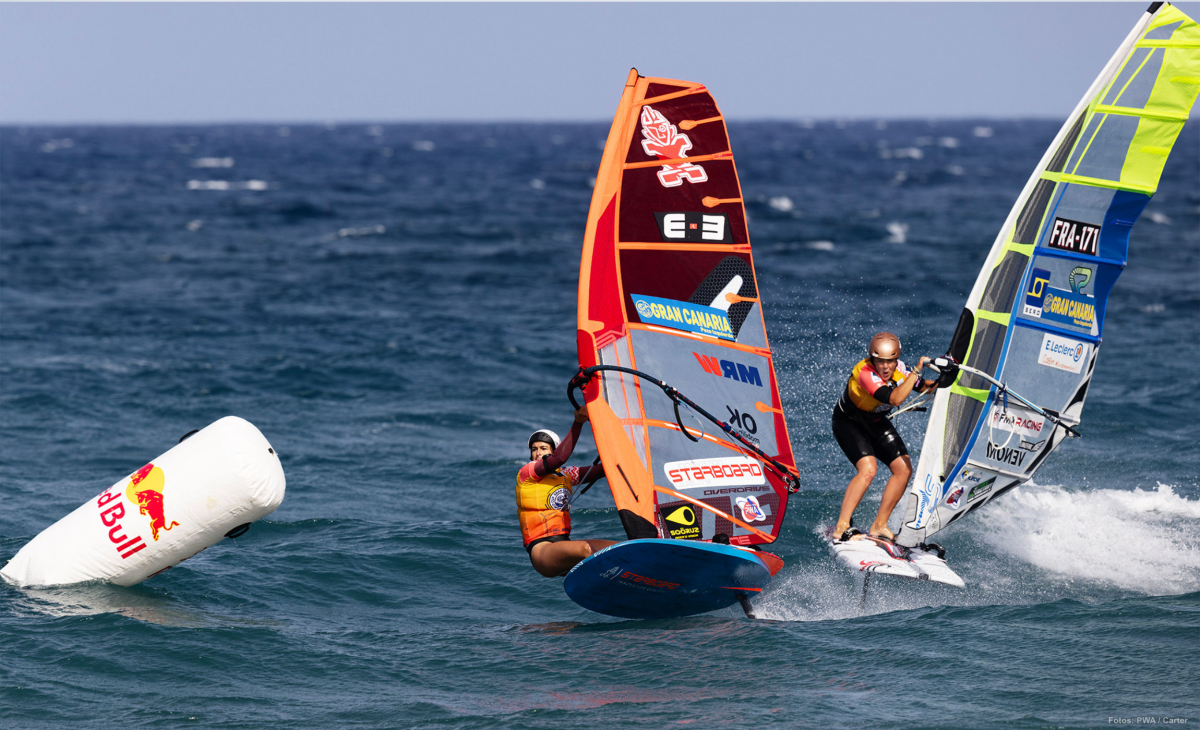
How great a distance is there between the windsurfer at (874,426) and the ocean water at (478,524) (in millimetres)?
742

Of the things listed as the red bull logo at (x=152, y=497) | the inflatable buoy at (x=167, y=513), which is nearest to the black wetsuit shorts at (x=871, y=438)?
the inflatable buoy at (x=167, y=513)

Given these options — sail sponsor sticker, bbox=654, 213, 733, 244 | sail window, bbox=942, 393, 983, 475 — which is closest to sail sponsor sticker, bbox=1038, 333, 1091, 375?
sail window, bbox=942, 393, 983, 475

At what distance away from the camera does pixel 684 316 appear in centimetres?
926

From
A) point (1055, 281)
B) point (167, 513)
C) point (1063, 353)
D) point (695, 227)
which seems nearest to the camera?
point (167, 513)

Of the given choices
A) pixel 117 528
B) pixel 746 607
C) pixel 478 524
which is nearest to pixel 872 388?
pixel 746 607

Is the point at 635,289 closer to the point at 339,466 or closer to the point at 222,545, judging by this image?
the point at 222,545

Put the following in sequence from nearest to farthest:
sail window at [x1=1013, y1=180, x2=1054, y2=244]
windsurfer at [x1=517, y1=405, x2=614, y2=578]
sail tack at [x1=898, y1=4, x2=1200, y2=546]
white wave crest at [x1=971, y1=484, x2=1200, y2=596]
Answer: windsurfer at [x1=517, y1=405, x2=614, y2=578] < sail tack at [x1=898, y1=4, x2=1200, y2=546] < white wave crest at [x1=971, y1=484, x2=1200, y2=596] < sail window at [x1=1013, y1=180, x2=1054, y2=244]

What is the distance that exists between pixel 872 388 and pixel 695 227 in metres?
1.93

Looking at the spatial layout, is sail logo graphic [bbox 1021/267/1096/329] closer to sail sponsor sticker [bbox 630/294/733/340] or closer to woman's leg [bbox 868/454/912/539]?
woman's leg [bbox 868/454/912/539]

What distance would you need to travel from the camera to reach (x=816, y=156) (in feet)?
288

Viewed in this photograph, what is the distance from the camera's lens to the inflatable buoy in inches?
332

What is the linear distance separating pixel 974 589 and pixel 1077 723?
8.92ft

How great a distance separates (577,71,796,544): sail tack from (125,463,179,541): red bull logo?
3336 mm

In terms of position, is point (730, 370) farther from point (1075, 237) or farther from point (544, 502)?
point (1075, 237)
